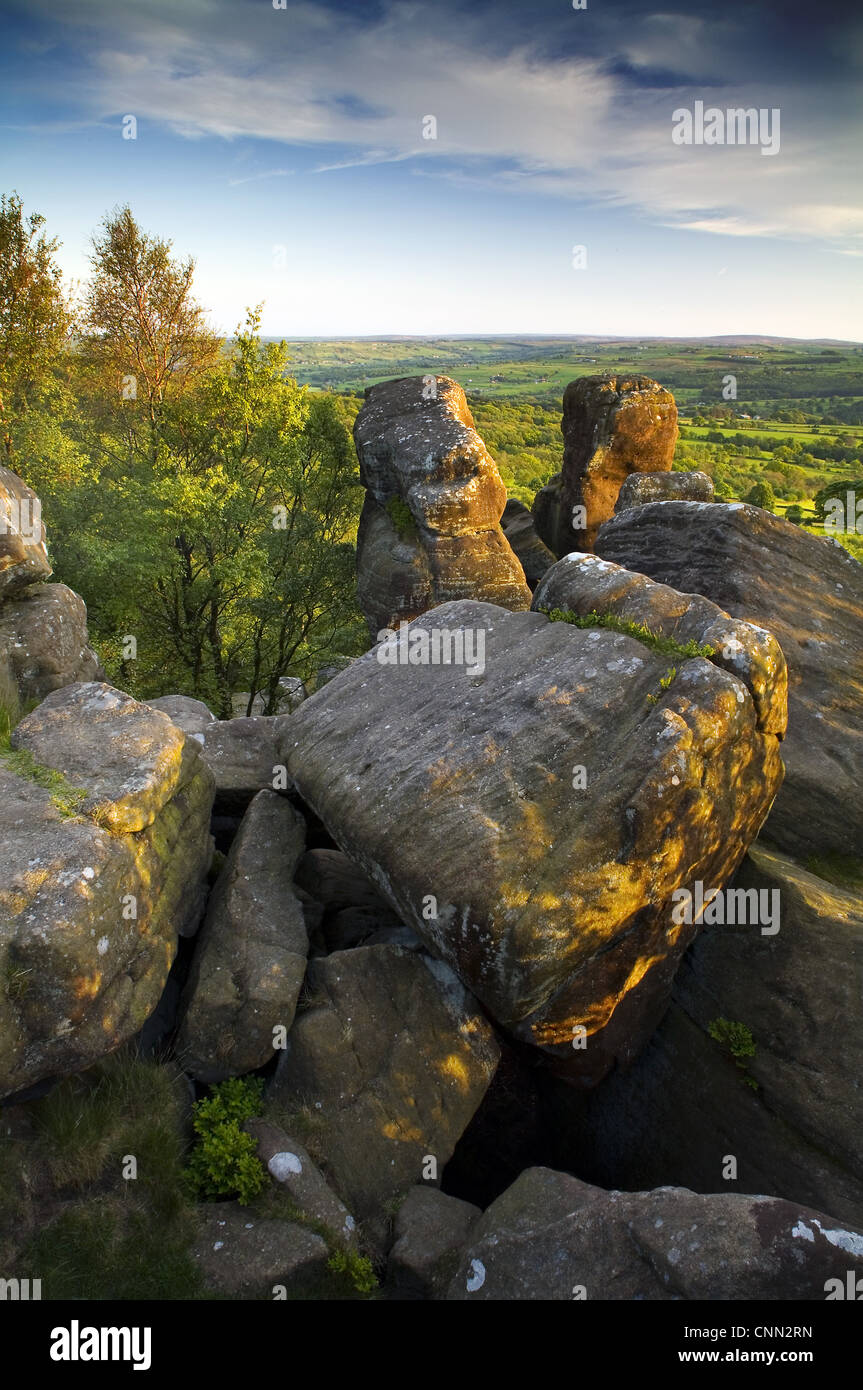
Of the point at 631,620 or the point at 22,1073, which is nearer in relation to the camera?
the point at 22,1073

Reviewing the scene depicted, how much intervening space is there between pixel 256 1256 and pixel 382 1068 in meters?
2.67

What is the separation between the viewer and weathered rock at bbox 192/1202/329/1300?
27.6 feet

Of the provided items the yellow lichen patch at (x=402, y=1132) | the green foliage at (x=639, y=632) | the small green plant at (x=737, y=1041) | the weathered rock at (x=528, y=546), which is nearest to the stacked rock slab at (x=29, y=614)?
the yellow lichen patch at (x=402, y=1132)

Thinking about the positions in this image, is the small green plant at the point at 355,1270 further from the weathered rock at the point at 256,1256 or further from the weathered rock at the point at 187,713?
the weathered rock at the point at 187,713

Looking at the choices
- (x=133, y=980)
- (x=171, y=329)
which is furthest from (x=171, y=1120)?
(x=171, y=329)

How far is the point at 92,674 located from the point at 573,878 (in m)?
11.5

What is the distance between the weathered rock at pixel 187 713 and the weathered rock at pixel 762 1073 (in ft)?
32.3

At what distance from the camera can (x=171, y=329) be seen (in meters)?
36.3

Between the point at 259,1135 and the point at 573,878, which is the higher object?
the point at 573,878

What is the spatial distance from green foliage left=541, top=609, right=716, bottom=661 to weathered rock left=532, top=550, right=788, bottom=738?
8 cm

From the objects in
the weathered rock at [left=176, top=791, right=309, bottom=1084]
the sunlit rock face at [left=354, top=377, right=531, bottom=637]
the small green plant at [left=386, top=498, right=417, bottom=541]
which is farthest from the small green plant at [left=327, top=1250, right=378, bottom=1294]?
the small green plant at [left=386, top=498, right=417, bottom=541]

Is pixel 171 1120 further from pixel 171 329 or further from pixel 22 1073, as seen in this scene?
pixel 171 329

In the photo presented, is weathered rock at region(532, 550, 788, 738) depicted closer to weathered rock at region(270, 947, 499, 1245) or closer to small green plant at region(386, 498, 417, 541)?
weathered rock at region(270, 947, 499, 1245)
